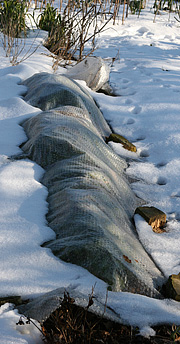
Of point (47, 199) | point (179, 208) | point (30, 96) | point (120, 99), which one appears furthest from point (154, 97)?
point (47, 199)

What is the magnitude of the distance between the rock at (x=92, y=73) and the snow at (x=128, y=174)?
0.71 ft

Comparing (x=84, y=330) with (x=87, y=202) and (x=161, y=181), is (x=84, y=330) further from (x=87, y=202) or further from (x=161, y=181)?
(x=161, y=181)

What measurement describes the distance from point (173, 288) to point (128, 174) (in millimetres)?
1543

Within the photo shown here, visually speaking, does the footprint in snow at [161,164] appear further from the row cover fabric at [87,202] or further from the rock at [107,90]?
the rock at [107,90]

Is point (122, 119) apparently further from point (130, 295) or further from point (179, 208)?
point (130, 295)

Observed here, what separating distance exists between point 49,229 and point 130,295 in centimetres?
58

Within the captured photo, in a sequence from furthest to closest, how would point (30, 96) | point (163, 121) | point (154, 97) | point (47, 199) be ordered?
1. point (154, 97)
2. point (163, 121)
3. point (30, 96)
4. point (47, 199)

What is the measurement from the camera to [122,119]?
4301 mm

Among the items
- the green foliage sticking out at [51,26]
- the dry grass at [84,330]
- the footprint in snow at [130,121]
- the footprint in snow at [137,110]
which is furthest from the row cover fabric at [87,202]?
the green foliage sticking out at [51,26]

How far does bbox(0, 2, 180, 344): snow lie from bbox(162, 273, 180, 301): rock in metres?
0.06

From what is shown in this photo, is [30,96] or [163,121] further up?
[30,96]

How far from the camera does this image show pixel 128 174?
10.6 ft

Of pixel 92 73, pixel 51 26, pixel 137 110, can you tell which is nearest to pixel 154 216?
pixel 137 110

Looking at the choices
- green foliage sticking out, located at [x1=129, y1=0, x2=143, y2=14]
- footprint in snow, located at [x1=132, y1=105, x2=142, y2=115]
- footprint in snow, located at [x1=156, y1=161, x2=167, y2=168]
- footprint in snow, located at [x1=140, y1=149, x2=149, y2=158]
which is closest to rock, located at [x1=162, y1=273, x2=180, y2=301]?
footprint in snow, located at [x1=156, y1=161, x2=167, y2=168]
